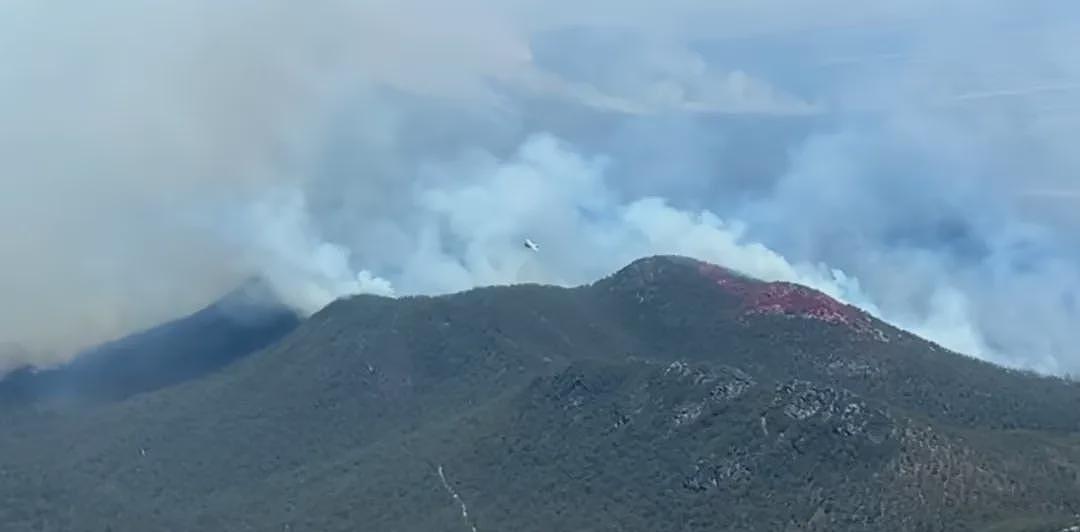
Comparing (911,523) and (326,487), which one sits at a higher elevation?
(326,487)

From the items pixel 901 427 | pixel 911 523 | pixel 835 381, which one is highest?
pixel 835 381

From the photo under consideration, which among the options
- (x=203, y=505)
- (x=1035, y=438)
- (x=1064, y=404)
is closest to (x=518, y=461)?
(x=203, y=505)

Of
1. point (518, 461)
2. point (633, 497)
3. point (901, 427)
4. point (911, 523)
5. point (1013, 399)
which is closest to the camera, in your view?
point (911, 523)

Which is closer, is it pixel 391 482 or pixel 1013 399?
pixel 391 482

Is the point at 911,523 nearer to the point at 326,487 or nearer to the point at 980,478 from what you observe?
the point at 980,478

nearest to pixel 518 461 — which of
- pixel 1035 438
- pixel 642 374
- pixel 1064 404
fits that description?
pixel 642 374

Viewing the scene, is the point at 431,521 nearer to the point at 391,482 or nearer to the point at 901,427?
the point at 391,482

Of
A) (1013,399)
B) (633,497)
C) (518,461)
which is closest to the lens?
(633,497)

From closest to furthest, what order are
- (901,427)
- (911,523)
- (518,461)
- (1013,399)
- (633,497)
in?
(911,523) → (901,427) → (633,497) → (518,461) → (1013,399)

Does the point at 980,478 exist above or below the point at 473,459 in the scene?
below
